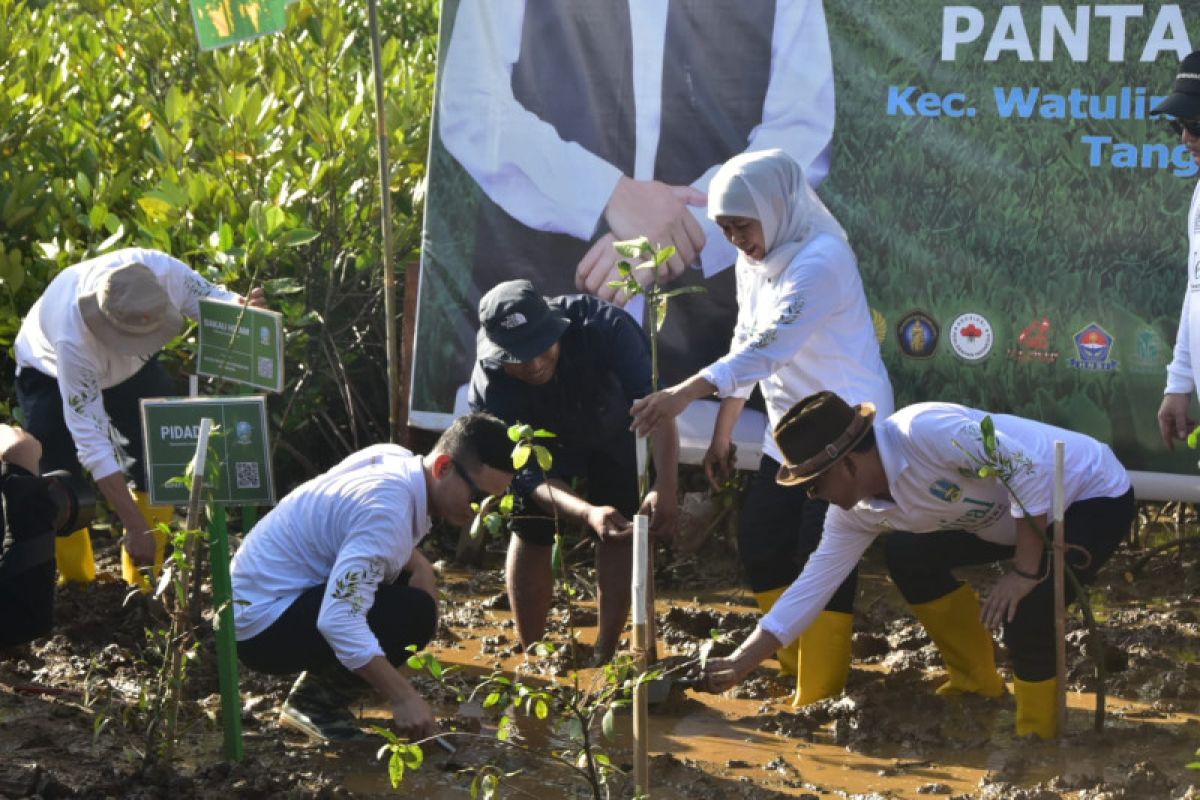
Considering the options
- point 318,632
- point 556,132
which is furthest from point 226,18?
point 318,632

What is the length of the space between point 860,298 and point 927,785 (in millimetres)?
1486

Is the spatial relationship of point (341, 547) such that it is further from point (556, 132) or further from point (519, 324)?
point (556, 132)

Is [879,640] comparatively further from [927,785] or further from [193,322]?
[193,322]

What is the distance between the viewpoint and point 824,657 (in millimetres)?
5242

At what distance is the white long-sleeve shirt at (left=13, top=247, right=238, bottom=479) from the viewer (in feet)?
18.6

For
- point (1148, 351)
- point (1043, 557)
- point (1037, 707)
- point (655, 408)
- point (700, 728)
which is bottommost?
point (700, 728)

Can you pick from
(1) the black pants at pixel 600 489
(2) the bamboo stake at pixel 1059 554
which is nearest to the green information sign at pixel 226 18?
(1) the black pants at pixel 600 489

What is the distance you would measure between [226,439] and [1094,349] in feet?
10.7

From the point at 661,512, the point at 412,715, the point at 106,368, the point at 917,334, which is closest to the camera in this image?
the point at 412,715

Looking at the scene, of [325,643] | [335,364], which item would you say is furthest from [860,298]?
[335,364]

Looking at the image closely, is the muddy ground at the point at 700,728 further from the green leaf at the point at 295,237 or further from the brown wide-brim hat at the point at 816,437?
the green leaf at the point at 295,237

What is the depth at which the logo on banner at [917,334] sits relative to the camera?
635 centimetres

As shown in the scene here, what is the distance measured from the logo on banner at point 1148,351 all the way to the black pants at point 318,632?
2.81 metres

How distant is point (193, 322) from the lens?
643 cm
